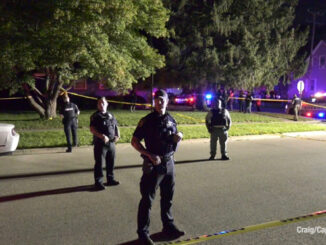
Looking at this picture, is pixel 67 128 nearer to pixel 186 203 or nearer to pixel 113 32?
pixel 186 203

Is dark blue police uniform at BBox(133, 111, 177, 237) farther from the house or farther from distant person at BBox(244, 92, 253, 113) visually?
the house

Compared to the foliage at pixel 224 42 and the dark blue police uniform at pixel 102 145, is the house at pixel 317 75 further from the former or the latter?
the dark blue police uniform at pixel 102 145

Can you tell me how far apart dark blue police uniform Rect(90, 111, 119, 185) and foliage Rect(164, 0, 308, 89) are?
17.6 meters

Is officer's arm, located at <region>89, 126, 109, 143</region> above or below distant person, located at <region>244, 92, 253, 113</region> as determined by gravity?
below

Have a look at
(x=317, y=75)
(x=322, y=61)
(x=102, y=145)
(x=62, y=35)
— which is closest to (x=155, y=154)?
(x=102, y=145)

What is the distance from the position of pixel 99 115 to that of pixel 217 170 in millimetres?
3049

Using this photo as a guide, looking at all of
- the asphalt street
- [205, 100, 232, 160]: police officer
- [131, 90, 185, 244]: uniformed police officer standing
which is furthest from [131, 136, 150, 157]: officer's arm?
[205, 100, 232, 160]: police officer

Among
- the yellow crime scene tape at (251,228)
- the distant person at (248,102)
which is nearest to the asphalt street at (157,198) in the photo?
the yellow crime scene tape at (251,228)

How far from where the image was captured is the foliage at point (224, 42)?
75.4ft

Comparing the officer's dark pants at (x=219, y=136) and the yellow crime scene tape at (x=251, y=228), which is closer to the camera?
the yellow crime scene tape at (x=251, y=228)

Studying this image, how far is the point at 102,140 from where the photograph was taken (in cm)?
575

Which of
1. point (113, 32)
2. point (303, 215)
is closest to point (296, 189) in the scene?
point (303, 215)

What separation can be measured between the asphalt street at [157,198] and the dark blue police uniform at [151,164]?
1.64 ft

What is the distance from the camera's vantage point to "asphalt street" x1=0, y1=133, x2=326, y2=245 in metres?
4.01
